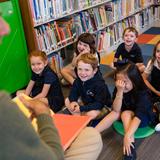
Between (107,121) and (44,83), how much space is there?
712 millimetres

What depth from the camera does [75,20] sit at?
332 cm

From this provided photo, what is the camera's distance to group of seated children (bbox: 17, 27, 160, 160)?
204 centimetres

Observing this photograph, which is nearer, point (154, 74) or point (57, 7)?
point (154, 74)

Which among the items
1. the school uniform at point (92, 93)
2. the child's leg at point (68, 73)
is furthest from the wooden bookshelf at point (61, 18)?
the school uniform at point (92, 93)

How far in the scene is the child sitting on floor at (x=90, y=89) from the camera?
2189 mm

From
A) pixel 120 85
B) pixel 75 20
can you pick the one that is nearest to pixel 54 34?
pixel 75 20

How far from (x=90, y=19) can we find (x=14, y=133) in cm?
297

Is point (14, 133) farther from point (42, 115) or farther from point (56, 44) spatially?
point (56, 44)

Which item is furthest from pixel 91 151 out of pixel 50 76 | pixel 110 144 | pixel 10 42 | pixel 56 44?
pixel 56 44

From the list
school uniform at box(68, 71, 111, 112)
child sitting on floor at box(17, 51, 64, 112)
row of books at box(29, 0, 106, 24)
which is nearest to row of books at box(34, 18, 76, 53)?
row of books at box(29, 0, 106, 24)

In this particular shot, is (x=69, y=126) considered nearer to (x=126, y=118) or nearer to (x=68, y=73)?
(x=126, y=118)

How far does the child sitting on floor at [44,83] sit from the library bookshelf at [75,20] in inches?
14.4

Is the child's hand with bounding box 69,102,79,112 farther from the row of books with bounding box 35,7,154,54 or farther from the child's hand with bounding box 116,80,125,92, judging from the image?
the row of books with bounding box 35,7,154,54

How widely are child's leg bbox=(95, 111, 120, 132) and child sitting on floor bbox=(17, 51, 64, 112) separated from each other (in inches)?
22.9
